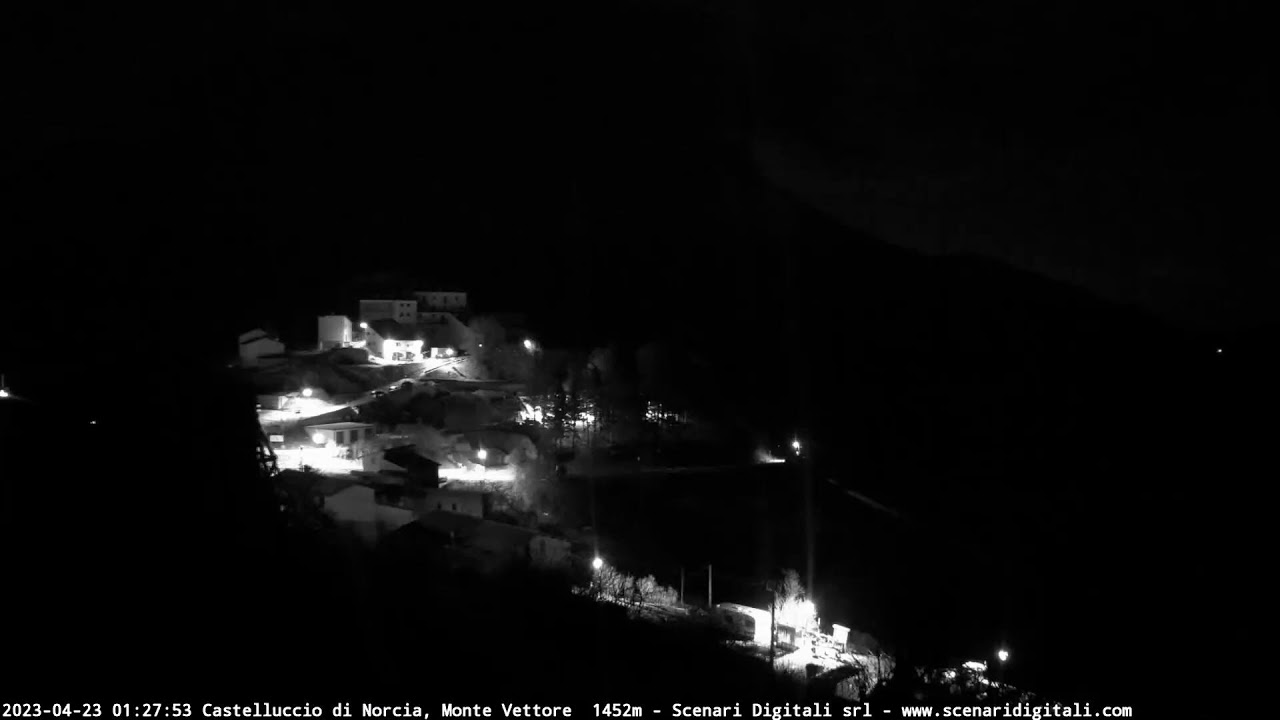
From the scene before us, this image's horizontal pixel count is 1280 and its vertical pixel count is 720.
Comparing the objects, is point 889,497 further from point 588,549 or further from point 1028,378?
point 1028,378

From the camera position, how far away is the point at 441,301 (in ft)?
74.7

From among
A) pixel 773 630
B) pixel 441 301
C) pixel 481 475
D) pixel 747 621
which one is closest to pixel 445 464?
pixel 481 475

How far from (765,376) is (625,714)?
71.3ft

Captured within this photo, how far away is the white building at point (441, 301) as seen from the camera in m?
22.6

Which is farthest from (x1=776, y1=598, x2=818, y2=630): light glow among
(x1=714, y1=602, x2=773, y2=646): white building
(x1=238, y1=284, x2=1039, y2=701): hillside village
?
(x1=714, y1=602, x2=773, y2=646): white building

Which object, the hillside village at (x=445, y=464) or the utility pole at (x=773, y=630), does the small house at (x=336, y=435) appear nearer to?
the hillside village at (x=445, y=464)

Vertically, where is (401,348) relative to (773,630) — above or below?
above

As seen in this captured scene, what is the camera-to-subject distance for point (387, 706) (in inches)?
192

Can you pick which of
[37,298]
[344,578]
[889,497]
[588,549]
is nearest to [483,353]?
[588,549]

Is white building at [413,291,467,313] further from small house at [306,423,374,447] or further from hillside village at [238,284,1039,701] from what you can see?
small house at [306,423,374,447]

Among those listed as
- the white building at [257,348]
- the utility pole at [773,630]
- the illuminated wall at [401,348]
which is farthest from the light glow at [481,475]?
the white building at [257,348]

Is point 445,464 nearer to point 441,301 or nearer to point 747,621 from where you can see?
point 747,621

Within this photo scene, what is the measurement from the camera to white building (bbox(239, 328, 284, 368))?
725 inches

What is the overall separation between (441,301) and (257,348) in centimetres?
544
